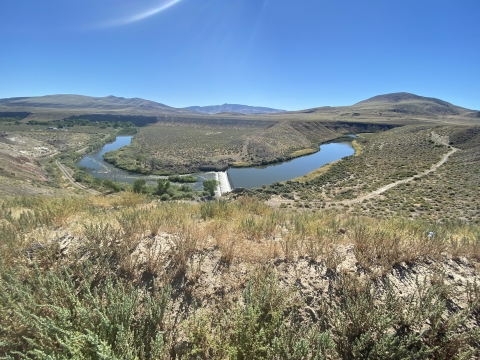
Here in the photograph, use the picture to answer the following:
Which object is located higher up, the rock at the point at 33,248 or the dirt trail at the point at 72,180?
the rock at the point at 33,248

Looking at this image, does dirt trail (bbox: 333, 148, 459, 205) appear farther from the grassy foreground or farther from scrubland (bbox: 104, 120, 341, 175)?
scrubland (bbox: 104, 120, 341, 175)

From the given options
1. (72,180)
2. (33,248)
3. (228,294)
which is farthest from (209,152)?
(228,294)

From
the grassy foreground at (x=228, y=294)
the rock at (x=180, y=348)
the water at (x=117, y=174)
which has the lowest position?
the water at (x=117, y=174)

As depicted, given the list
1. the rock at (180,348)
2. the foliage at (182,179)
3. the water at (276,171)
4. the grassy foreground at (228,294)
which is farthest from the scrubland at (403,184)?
the rock at (180,348)

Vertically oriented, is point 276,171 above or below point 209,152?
below

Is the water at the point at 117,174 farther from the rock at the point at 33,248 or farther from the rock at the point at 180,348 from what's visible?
the rock at the point at 180,348

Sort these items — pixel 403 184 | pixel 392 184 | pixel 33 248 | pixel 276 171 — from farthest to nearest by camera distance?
pixel 276 171, pixel 392 184, pixel 403 184, pixel 33 248

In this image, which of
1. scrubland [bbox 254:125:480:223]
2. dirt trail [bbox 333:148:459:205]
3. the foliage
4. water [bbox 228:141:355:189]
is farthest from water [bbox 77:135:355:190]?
dirt trail [bbox 333:148:459:205]

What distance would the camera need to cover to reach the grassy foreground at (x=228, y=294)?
101 inches

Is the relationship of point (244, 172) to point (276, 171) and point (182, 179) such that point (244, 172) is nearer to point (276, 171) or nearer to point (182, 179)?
point (276, 171)

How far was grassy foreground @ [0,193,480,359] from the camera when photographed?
2572 millimetres

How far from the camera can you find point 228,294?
353 cm

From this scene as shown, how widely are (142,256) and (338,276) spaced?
131 inches

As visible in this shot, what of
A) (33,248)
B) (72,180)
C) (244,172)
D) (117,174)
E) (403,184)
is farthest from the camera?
(244,172)
